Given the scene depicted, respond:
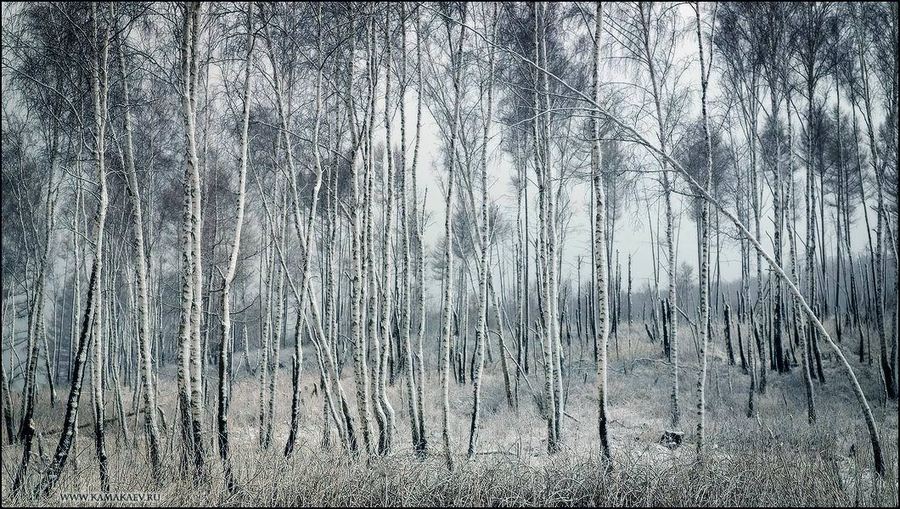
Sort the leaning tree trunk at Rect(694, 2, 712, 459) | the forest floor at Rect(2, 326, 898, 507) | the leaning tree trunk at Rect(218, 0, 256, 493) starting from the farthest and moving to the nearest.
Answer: the leaning tree trunk at Rect(694, 2, 712, 459), the leaning tree trunk at Rect(218, 0, 256, 493), the forest floor at Rect(2, 326, 898, 507)

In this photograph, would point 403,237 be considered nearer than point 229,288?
No

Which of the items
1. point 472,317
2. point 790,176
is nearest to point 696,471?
point 790,176

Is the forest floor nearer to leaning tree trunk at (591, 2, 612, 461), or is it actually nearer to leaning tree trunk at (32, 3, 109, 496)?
leaning tree trunk at (32, 3, 109, 496)

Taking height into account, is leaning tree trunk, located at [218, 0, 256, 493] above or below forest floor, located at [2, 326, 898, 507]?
above

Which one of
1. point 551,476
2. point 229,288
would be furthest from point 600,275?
point 229,288

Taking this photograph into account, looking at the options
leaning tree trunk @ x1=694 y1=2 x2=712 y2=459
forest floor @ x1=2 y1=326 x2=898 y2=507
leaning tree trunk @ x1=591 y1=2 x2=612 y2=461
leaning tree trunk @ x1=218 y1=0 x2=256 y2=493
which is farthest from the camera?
leaning tree trunk @ x1=694 y1=2 x2=712 y2=459

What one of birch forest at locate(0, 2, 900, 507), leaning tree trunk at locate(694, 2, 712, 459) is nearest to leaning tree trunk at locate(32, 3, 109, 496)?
birch forest at locate(0, 2, 900, 507)

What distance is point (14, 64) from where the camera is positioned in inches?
250

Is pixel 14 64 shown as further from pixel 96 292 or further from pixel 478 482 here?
pixel 478 482

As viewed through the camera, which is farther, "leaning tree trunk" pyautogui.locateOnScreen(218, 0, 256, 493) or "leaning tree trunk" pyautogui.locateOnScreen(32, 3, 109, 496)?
"leaning tree trunk" pyautogui.locateOnScreen(218, 0, 256, 493)

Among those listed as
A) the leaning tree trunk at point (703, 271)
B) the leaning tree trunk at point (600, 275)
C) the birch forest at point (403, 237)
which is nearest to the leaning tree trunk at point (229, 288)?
the birch forest at point (403, 237)

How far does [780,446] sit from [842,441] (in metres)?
2.56

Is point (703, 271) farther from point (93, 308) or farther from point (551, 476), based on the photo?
point (93, 308)

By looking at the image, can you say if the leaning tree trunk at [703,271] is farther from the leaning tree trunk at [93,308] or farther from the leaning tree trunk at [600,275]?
the leaning tree trunk at [93,308]
